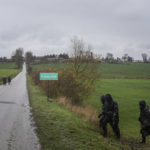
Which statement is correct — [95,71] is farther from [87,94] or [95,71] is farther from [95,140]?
[95,140]

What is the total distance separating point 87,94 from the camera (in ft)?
61.8

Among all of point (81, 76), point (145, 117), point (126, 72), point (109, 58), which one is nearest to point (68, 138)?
point (145, 117)

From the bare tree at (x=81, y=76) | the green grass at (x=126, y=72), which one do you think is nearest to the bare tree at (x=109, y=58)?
the green grass at (x=126, y=72)

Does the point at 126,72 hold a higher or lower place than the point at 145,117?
higher

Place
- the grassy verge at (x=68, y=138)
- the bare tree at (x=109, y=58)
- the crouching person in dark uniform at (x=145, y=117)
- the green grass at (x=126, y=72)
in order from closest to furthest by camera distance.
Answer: the grassy verge at (x=68, y=138) → the crouching person in dark uniform at (x=145, y=117) → the green grass at (x=126, y=72) → the bare tree at (x=109, y=58)

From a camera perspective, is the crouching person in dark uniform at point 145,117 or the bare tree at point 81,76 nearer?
the crouching person in dark uniform at point 145,117

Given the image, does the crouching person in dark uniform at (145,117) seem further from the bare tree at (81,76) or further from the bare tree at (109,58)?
the bare tree at (109,58)

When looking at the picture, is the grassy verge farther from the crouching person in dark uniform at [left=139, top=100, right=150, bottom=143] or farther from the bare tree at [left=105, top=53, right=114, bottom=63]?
the bare tree at [left=105, top=53, right=114, bottom=63]

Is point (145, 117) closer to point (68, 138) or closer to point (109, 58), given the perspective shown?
point (68, 138)

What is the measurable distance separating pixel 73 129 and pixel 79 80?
1074 cm

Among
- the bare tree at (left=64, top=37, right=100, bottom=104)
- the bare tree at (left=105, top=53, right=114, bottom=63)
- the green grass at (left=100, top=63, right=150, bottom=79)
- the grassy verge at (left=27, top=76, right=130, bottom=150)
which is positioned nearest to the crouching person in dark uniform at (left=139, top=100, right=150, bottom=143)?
the grassy verge at (left=27, top=76, right=130, bottom=150)

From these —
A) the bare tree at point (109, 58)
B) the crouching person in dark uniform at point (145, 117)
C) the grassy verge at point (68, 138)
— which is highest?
the bare tree at point (109, 58)

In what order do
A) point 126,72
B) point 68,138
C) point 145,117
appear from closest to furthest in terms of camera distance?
point 68,138, point 145,117, point 126,72

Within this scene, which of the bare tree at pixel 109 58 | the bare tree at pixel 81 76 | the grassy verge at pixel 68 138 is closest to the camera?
the grassy verge at pixel 68 138
